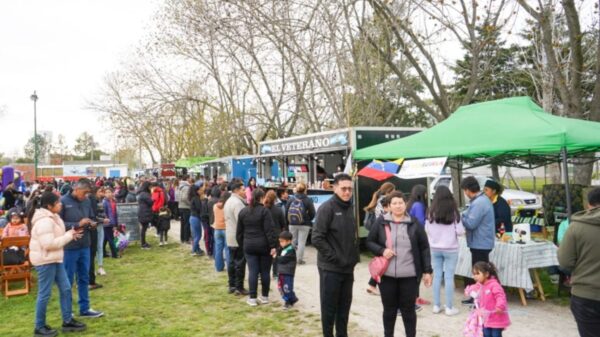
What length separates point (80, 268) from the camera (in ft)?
20.9

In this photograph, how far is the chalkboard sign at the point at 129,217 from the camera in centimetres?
1259

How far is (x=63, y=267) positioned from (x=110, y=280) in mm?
3369

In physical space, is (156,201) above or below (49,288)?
above

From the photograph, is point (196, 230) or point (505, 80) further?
point (505, 80)

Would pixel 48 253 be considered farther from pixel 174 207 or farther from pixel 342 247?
pixel 174 207

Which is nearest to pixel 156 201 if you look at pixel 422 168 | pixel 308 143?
pixel 308 143

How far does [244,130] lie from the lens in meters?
22.9

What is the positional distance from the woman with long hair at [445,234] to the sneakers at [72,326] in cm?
442

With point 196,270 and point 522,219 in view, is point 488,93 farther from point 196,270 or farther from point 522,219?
point 196,270

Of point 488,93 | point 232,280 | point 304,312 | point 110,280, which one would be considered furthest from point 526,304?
point 488,93

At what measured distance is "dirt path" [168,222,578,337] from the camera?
18.1 ft

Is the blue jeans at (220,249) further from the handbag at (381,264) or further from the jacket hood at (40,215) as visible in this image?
the handbag at (381,264)

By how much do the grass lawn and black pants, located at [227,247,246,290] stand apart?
243 millimetres

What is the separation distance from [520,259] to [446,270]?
1.16 m
